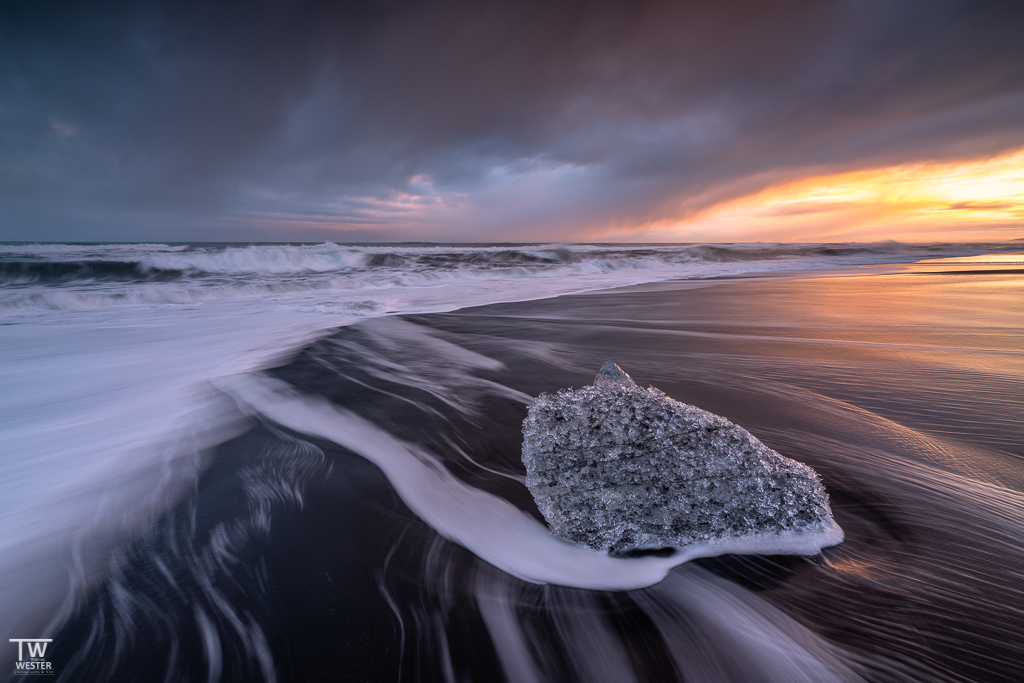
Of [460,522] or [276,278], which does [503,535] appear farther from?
[276,278]

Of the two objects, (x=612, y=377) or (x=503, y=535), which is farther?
(x=612, y=377)

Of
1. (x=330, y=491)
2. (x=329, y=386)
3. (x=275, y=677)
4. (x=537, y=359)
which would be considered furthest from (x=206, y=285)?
(x=275, y=677)

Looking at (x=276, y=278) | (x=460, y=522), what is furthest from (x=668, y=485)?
(x=276, y=278)

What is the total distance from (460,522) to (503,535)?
0.62ft

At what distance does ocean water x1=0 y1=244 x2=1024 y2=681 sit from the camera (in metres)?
1.04

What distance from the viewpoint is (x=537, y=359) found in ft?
11.7

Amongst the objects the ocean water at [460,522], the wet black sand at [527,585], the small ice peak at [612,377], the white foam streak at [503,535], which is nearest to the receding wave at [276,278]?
the ocean water at [460,522]

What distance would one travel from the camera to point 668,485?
1.34 metres

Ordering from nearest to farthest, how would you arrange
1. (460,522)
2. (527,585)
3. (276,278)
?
(527,585) → (460,522) → (276,278)

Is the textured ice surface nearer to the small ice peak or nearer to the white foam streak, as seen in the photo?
the white foam streak

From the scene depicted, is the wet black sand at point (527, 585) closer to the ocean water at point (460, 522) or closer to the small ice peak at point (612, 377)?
the ocean water at point (460, 522)

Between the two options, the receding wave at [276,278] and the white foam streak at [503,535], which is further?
the receding wave at [276,278]

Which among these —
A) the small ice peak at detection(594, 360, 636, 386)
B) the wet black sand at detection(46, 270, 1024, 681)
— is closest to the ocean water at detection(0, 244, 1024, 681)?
the wet black sand at detection(46, 270, 1024, 681)

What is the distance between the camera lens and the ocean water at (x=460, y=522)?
1.04 metres
